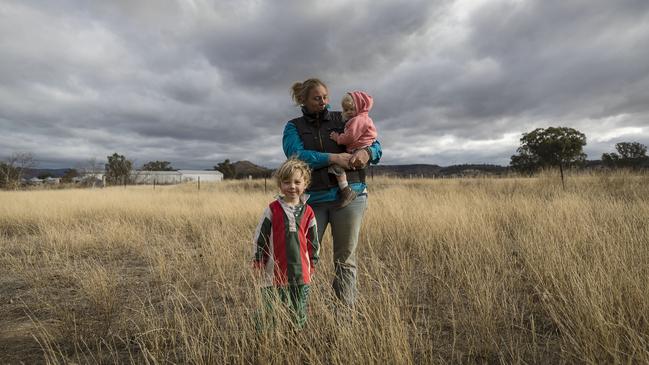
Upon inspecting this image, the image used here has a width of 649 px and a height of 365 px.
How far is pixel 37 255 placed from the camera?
5.55m

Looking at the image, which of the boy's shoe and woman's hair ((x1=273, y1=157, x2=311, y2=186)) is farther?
the boy's shoe

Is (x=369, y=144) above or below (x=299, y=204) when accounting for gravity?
above

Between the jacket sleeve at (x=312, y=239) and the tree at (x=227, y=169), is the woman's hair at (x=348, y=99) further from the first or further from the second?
the tree at (x=227, y=169)

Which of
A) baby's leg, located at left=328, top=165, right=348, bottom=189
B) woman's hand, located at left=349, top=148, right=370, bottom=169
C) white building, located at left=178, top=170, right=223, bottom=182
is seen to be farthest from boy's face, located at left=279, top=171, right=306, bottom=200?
white building, located at left=178, top=170, right=223, bottom=182

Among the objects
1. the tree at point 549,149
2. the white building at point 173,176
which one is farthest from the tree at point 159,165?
the tree at point 549,149

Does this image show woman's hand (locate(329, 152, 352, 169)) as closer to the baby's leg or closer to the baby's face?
the baby's leg

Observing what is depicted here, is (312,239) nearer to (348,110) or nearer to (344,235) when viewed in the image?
(344,235)

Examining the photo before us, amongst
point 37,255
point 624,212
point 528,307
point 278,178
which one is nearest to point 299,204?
point 278,178

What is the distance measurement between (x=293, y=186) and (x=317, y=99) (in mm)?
723

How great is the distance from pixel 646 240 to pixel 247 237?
5639mm

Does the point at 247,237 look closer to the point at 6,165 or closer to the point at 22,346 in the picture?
the point at 22,346

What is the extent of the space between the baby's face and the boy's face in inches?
32.0

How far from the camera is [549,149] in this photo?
36.5 m

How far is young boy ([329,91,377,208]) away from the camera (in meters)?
2.43
